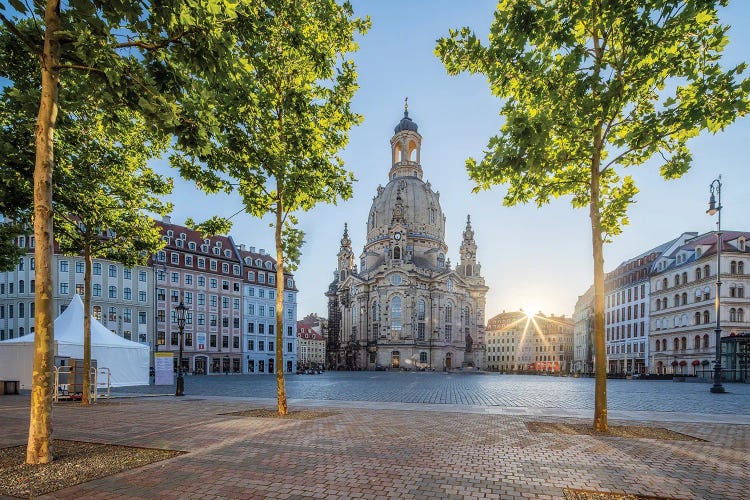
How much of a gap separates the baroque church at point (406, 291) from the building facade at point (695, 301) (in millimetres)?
40681

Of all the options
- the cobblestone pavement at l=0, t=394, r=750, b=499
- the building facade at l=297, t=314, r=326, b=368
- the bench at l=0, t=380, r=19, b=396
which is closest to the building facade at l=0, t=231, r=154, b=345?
the bench at l=0, t=380, r=19, b=396

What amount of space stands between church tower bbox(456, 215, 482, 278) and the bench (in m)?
96.9

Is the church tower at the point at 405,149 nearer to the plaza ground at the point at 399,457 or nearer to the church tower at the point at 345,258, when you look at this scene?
the church tower at the point at 345,258

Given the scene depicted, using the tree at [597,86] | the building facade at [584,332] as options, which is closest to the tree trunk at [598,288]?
the tree at [597,86]

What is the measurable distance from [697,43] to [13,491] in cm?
1450

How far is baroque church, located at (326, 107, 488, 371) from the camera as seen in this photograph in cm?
9556

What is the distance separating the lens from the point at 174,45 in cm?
748

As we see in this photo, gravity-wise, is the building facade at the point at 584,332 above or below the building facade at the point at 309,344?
above

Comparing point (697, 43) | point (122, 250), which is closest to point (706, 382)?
point (697, 43)

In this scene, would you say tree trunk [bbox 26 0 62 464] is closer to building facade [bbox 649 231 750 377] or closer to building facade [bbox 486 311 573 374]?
building facade [bbox 649 231 750 377]

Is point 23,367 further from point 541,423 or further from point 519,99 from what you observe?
point 519,99

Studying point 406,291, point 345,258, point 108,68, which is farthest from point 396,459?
point 345,258

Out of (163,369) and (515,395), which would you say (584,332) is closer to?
(515,395)

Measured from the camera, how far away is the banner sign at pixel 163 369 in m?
28.8
